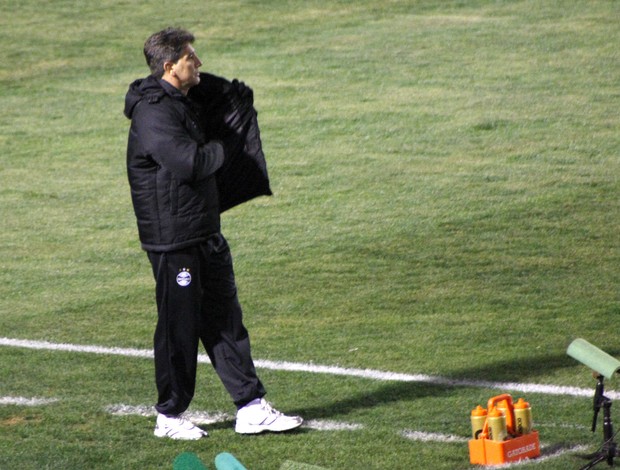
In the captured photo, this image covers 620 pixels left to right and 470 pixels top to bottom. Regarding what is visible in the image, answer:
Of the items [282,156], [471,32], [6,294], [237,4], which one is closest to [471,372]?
[6,294]

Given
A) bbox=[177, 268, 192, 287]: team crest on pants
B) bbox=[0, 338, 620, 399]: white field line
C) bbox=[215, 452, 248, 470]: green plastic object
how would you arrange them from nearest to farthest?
bbox=[215, 452, 248, 470]: green plastic object < bbox=[177, 268, 192, 287]: team crest on pants < bbox=[0, 338, 620, 399]: white field line

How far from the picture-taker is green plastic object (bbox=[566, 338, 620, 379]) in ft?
19.3

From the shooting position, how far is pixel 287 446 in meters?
6.68

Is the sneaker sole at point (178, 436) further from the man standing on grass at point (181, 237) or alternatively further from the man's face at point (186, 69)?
the man's face at point (186, 69)

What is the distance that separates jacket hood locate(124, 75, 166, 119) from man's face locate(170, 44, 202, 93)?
10cm

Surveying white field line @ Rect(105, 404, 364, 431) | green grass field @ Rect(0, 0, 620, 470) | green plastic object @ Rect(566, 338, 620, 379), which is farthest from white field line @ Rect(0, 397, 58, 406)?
green plastic object @ Rect(566, 338, 620, 379)

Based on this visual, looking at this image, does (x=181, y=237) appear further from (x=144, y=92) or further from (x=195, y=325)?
(x=144, y=92)

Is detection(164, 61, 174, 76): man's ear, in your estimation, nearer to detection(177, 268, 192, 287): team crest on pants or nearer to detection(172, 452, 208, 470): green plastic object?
detection(177, 268, 192, 287): team crest on pants

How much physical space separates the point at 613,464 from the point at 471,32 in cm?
1377

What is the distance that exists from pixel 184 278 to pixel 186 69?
100 cm

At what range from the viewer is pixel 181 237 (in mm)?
6676

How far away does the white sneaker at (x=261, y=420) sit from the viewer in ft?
22.5

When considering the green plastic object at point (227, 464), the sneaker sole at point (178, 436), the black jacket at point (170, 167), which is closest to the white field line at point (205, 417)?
the sneaker sole at point (178, 436)

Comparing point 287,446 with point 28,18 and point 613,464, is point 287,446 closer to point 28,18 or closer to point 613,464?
point 613,464
